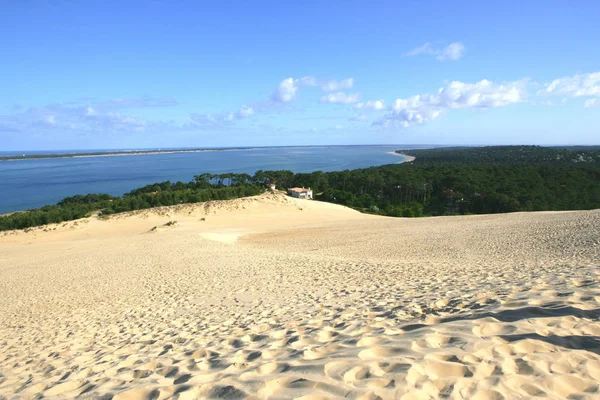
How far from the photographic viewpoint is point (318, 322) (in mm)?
5699

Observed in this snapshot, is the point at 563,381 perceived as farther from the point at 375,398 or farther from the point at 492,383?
the point at 375,398

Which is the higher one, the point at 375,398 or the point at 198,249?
the point at 375,398

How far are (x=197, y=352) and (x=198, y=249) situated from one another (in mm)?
14406

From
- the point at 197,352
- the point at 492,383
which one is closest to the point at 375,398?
the point at 492,383

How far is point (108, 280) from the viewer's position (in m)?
12.6

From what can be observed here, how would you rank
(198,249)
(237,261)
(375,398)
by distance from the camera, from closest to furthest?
(375,398) < (237,261) < (198,249)

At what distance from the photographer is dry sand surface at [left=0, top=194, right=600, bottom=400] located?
323 cm

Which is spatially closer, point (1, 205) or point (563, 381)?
point (563, 381)

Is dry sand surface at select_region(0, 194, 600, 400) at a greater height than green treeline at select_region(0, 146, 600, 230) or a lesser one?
greater

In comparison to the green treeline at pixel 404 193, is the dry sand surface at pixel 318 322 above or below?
above

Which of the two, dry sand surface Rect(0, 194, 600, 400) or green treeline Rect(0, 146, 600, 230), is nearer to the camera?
dry sand surface Rect(0, 194, 600, 400)

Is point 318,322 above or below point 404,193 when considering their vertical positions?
above

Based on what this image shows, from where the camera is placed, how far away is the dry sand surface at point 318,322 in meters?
3.23

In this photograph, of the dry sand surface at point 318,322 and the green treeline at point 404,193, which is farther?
the green treeline at point 404,193
